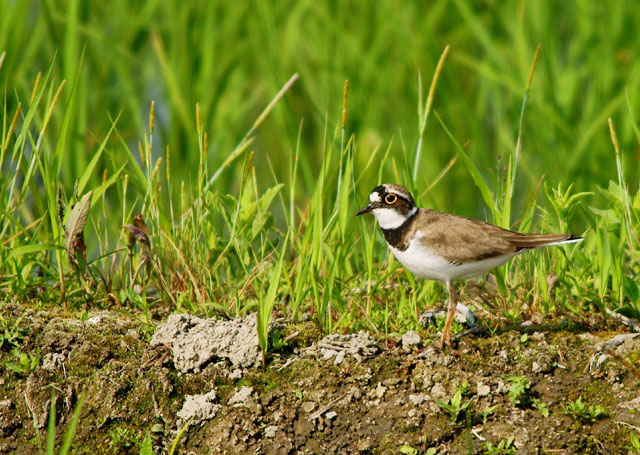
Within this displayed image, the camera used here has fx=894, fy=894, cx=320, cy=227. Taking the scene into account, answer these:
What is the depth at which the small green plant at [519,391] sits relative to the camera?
14.5ft

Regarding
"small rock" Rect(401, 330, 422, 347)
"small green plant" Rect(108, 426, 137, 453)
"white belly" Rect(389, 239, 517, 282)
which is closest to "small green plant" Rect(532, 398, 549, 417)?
"small rock" Rect(401, 330, 422, 347)

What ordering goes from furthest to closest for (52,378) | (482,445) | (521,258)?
1. (521,258)
2. (52,378)
3. (482,445)

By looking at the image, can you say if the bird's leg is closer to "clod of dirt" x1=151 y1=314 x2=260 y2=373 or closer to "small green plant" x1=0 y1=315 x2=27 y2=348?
"clod of dirt" x1=151 y1=314 x2=260 y2=373

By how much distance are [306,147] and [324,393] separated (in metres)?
4.89

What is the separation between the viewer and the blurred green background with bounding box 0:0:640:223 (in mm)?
7645

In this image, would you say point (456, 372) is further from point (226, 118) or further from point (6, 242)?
point (226, 118)

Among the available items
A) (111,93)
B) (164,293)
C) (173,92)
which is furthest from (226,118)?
(164,293)

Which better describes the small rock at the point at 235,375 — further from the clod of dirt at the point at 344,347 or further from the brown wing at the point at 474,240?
the brown wing at the point at 474,240

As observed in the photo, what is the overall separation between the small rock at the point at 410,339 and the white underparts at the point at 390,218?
0.69 metres

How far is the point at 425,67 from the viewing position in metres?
8.23

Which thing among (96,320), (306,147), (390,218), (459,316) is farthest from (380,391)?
(306,147)

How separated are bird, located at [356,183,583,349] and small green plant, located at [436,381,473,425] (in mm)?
463

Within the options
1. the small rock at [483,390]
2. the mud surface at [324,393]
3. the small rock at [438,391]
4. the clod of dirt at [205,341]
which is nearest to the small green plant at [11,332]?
the mud surface at [324,393]

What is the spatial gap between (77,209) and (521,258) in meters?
2.79
